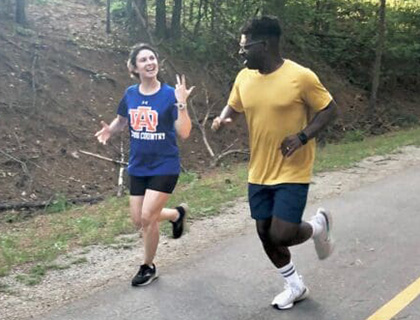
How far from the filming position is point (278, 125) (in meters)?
4.78

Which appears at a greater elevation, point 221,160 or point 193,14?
point 193,14

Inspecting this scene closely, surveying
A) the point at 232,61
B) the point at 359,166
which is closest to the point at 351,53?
the point at 232,61

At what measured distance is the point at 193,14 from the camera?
19969mm

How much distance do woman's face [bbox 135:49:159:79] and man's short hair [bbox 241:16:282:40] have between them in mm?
887

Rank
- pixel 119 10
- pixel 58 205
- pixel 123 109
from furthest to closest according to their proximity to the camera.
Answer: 1. pixel 119 10
2. pixel 58 205
3. pixel 123 109

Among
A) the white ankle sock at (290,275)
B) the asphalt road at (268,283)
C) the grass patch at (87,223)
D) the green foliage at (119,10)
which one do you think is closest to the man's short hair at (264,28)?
the white ankle sock at (290,275)

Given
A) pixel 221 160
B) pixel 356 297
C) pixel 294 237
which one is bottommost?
pixel 221 160

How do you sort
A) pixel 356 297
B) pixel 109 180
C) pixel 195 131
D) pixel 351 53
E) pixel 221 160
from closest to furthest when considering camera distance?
pixel 356 297, pixel 109 180, pixel 221 160, pixel 195 131, pixel 351 53

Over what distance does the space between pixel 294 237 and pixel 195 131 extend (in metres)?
11.7

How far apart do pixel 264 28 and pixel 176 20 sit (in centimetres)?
1491

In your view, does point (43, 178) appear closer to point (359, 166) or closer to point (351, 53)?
point (359, 166)

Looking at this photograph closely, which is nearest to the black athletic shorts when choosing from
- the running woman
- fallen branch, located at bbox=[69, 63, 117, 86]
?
the running woman

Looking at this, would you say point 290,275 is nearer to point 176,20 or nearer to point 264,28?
point 264,28

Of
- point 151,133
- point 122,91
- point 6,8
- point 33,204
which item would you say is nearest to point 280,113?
point 151,133
